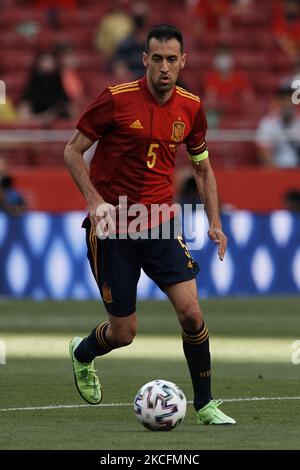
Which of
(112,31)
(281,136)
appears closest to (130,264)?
(281,136)

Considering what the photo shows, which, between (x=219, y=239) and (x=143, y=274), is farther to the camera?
(x=143, y=274)

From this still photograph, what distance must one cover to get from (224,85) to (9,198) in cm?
470

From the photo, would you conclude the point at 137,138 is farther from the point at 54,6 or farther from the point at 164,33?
the point at 54,6

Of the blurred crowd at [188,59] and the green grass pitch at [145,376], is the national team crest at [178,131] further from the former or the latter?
the blurred crowd at [188,59]

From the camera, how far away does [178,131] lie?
9.41 metres

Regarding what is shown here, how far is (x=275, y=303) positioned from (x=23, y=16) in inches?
330

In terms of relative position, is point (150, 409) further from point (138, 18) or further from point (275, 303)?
point (138, 18)

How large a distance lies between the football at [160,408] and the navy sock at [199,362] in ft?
0.86

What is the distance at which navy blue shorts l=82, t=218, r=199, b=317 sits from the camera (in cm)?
920

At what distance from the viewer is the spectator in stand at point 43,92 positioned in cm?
2225

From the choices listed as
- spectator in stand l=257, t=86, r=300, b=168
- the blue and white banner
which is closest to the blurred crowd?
spectator in stand l=257, t=86, r=300, b=168

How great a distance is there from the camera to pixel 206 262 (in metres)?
20.2

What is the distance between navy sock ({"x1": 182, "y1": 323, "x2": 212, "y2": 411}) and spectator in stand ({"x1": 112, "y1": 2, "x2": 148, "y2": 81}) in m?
14.1

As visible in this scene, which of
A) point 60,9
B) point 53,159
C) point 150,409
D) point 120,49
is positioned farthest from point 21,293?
point 150,409
